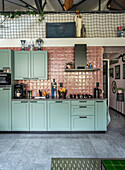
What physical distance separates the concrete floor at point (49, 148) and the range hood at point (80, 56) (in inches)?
76.9

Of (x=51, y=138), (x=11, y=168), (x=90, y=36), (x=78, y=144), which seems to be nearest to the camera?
(x=11, y=168)

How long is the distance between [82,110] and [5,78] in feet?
7.40

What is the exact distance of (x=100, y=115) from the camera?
4.10m

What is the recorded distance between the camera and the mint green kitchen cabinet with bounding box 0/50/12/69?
13.6ft

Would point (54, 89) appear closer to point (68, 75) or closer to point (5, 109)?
point (68, 75)

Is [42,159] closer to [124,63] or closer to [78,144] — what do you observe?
[78,144]

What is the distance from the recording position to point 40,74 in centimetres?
435

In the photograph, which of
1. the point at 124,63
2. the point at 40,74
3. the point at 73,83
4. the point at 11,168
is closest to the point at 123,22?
the point at 124,63

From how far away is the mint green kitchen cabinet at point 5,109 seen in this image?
4117 millimetres

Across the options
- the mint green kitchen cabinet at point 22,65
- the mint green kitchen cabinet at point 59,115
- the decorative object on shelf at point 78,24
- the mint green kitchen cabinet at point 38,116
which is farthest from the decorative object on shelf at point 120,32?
the mint green kitchen cabinet at point 38,116

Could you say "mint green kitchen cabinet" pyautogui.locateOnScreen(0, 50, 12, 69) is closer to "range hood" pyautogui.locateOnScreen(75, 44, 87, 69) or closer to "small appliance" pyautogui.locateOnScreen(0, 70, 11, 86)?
"small appliance" pyautogui.locateOnScreen(0, 70, 11, 86)

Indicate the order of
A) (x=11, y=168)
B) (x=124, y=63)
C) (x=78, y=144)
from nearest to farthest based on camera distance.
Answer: (x=11, y=168)
(x=78, y=144)
(x=124, y=63)

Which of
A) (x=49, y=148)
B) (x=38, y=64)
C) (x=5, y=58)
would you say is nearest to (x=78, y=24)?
(x=38, y=64)

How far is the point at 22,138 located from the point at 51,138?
28.5 inches
